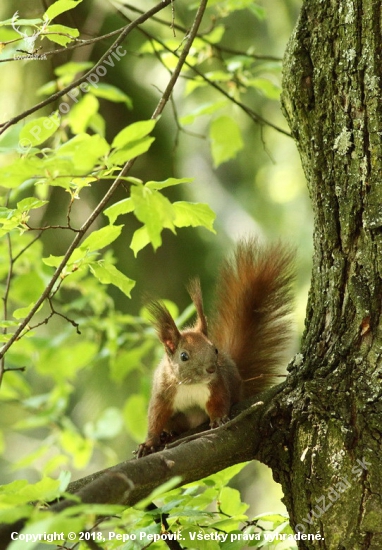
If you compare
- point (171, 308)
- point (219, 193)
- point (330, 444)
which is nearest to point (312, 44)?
point (330, 444)

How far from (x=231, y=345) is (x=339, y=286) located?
940mm

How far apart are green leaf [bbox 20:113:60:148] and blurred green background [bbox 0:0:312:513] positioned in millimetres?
1357

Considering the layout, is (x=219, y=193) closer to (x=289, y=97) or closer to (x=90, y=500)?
(x=289, y=97)

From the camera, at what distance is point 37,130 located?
1.47 meters

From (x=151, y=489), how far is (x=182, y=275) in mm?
2615

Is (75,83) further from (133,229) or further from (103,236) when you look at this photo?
(133,229)

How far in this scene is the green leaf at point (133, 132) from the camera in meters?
1.04

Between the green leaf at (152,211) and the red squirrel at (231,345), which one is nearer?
the green leaf at (152,211)

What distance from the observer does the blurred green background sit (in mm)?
3188

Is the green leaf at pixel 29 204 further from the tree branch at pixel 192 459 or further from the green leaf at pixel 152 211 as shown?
the tree branch at pixel 192 459

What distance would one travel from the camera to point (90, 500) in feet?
3.60

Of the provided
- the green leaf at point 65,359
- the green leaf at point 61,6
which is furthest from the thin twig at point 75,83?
the green leaf at point 65,359

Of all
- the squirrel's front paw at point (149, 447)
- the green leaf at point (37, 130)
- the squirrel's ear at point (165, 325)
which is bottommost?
the squirrel's front paw at point (149, 447)

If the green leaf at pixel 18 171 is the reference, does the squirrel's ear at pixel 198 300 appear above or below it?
above
